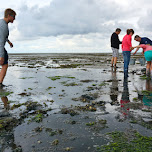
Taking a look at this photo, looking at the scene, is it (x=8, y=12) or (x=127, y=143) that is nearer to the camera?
(x=127, y=143)

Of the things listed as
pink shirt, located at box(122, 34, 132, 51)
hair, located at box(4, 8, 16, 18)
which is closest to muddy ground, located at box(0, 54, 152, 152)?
hair, located at box(4, 8, 16, 18)

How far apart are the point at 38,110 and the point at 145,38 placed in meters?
7.69

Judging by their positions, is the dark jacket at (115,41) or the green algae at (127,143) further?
the dark jacket at (115,41)

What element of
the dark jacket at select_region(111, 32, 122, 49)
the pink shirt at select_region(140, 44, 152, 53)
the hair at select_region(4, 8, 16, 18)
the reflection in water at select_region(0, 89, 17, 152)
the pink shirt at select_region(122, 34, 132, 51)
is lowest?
the reflection in water at select_region(0, 89, 17, 152)

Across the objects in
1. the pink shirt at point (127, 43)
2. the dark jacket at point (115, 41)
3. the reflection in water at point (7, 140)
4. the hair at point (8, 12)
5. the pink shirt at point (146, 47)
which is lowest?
the reflection in water at point (7, 140)

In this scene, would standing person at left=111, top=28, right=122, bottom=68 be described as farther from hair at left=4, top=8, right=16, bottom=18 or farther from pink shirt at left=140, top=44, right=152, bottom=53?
hair at left=4, top=8, right=16, bottom=18

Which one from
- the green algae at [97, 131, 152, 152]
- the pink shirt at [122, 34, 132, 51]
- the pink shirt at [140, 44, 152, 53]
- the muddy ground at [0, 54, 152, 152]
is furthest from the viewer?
the pink shirt at [122, 34, 132, 51]

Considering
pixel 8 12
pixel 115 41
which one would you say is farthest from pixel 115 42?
pixel 8 12

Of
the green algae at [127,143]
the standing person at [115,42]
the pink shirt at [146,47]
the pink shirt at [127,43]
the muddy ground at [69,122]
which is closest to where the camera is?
the green algae at [127,143]

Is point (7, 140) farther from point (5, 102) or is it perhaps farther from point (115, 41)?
point (115, 41)

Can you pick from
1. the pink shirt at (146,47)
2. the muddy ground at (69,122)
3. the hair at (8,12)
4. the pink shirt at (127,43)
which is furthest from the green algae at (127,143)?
the pink shirt at (127,43)

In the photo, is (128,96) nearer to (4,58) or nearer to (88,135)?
(88,135)

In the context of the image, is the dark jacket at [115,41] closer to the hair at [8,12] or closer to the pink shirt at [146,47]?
the pink shirt at [146,47]

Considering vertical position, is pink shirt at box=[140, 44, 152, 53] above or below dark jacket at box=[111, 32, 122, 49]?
below
